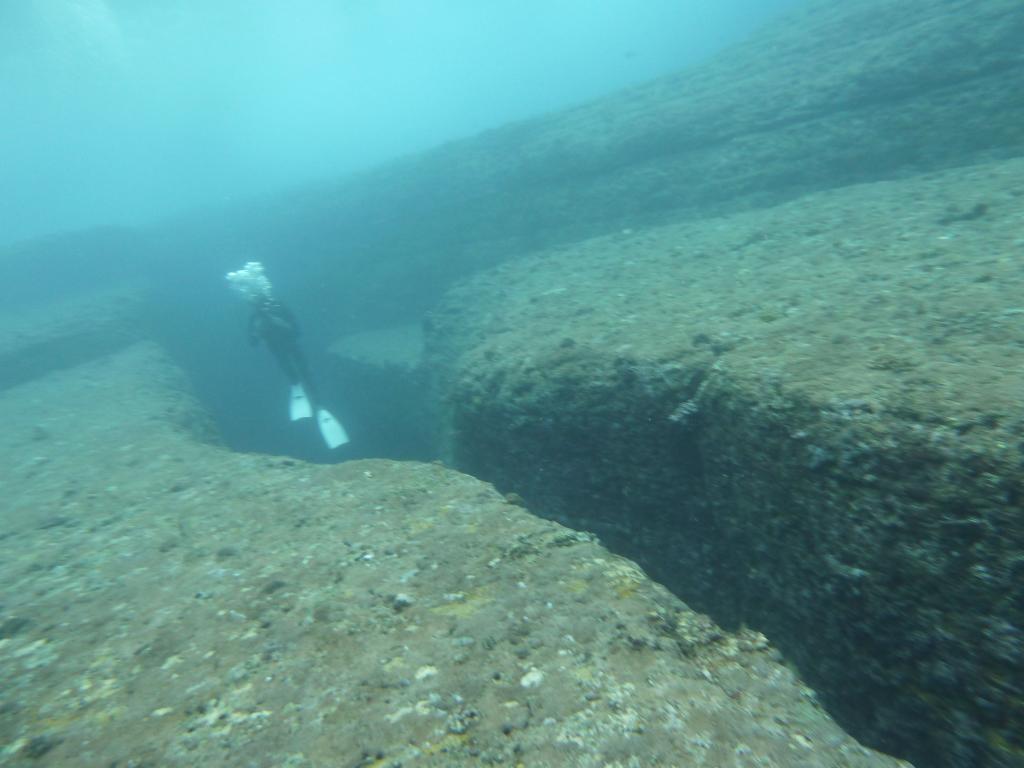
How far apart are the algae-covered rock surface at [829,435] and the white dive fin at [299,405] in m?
5.11

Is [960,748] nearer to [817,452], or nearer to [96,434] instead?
[817,452]

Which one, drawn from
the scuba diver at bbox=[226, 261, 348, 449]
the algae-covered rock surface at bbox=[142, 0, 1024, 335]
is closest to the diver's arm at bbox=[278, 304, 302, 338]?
the scuba diver at bbox=[226, 261, 348, 449]

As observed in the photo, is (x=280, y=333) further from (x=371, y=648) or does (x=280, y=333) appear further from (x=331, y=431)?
(x=371, y=648)

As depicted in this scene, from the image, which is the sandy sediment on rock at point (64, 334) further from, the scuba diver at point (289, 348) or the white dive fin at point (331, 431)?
the white dive fin at point (331, 431)

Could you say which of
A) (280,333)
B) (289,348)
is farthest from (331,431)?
(280,333)

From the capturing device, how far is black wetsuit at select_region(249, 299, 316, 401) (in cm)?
1130

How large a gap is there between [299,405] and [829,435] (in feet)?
32.9

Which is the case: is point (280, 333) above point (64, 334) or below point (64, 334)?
below

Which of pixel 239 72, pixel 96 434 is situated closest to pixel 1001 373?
pixel 96 434

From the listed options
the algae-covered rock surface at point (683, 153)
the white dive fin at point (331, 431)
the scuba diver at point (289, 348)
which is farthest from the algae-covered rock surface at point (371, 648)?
A: the algae-covered rock surface at point (683, 153)

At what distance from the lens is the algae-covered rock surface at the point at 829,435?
2625mm

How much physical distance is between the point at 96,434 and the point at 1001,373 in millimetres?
10085

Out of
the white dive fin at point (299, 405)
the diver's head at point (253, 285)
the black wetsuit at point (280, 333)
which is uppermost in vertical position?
the diver's head at point (253, 285)

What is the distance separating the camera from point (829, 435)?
3244 mm
